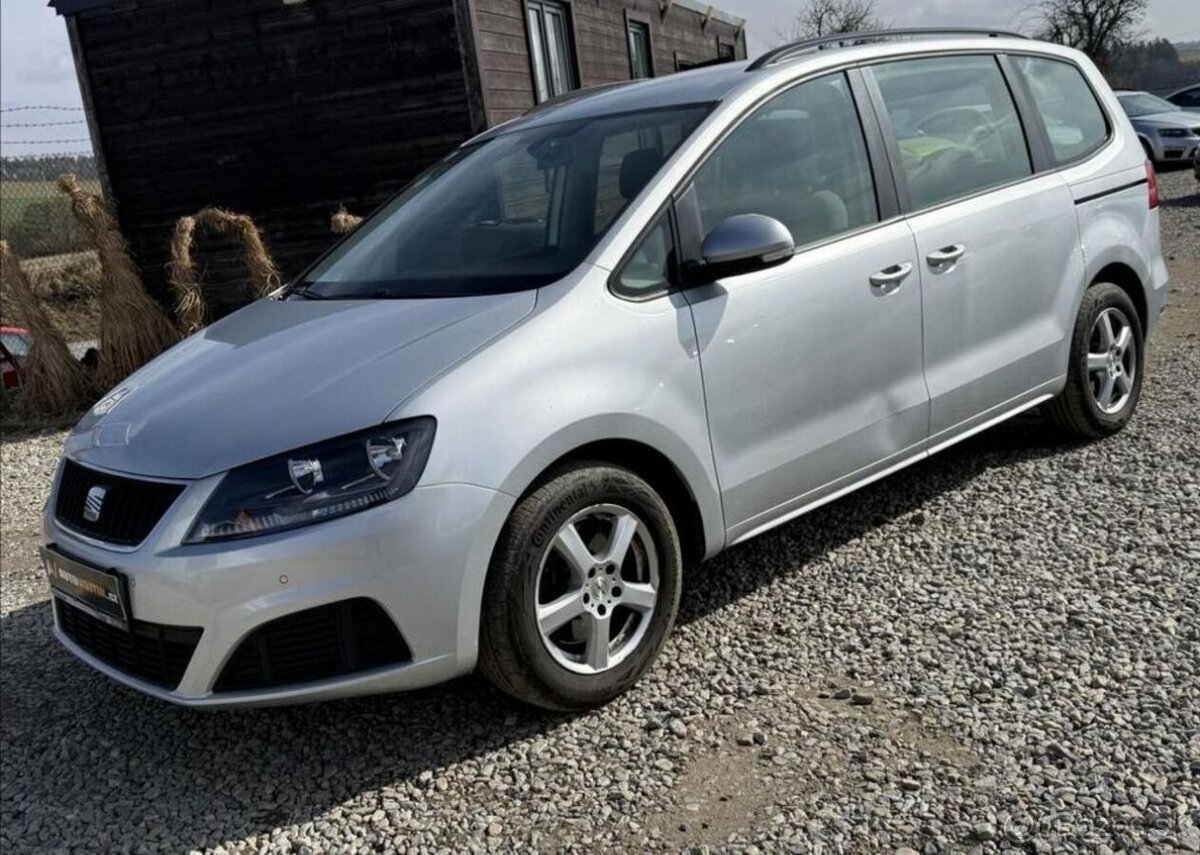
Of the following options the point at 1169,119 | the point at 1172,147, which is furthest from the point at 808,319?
the point at 1169,119

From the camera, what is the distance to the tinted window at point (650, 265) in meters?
3.29

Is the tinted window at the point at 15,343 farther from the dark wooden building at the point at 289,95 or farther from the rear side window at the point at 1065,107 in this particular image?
the rear side window at the point at 1065,107

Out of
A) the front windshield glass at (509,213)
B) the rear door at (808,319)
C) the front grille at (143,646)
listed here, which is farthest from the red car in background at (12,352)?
the rear door at (808,319)

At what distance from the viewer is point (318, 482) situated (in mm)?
2756

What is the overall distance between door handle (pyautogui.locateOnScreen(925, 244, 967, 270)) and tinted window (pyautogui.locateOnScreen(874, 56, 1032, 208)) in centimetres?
19

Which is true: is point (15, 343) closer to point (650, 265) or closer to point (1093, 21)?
point (650, 265)

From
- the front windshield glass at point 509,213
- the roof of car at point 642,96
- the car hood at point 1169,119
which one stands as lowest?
the car hood at point 1169,119

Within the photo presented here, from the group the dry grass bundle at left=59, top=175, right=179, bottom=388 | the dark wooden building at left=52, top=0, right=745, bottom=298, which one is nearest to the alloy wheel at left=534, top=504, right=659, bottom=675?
the dry grass bundle at left=59, top=175, right=179, bottom=388

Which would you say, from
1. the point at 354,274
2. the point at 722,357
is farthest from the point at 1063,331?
the point at 354,274

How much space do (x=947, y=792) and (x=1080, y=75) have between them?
12.5 feet

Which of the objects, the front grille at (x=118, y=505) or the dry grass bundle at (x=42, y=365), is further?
the dry grass bundle at (x=42, y=365)

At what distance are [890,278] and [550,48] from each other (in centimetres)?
1088

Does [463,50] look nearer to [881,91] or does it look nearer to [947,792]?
[881,91]

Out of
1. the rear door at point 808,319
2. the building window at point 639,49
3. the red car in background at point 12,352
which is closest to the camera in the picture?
the rear door at point 808,319
